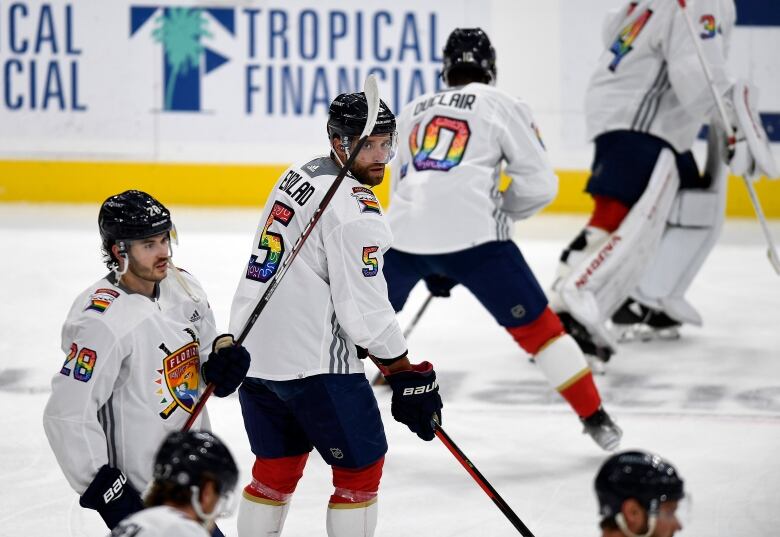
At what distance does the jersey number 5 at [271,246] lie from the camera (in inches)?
120

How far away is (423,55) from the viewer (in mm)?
8852

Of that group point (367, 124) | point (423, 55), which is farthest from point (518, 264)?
point (423, 55)

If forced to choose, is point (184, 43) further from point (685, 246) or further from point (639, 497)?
point (639, 497)

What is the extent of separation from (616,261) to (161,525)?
3.86 m

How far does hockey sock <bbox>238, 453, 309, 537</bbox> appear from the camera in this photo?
3.19m

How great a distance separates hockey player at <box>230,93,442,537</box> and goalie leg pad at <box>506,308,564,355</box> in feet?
4.50

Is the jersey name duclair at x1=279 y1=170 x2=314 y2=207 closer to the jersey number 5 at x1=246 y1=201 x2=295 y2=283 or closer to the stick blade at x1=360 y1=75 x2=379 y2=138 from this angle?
the jersey number 5 at x1=246 y1=201 x2=295 y2=283

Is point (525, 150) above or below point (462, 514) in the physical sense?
above

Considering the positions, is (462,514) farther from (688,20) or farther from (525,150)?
(688,20)

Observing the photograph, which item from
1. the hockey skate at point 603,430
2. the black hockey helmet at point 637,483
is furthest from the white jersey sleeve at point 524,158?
the black hockey helmet at point 637,483

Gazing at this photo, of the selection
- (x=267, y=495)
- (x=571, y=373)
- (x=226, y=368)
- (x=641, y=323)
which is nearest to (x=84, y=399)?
(x=226, y=368)

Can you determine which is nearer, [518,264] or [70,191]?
[518,264]

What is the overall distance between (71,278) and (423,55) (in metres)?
2.85

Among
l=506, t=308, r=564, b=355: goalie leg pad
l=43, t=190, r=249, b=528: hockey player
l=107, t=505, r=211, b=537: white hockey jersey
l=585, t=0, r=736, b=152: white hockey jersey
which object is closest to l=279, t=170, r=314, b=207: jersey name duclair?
l=43, t=190, r=249, b=528: hockey player
